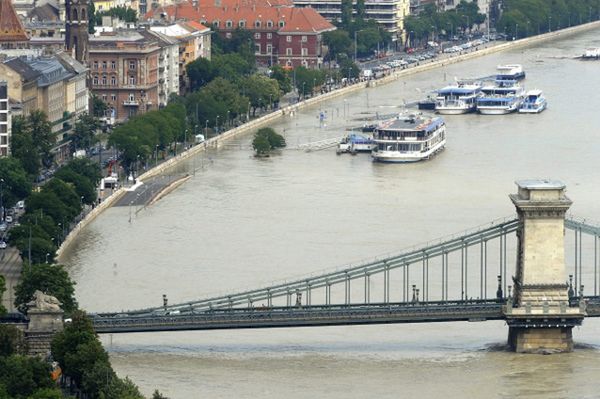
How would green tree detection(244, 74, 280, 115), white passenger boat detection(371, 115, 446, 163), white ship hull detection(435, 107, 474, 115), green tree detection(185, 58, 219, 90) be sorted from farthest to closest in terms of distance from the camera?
green tree detection(185, 58, 219, 90), white ship hull detection(435, 107, 474, 115), green tree detection(244, 74, 280, 115), white passenger boat detection(371, 115, 446, 163)

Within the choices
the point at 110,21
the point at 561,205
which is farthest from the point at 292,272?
the point at 110,21

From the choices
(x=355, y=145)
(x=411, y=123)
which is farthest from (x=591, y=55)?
(x=355, y=145)

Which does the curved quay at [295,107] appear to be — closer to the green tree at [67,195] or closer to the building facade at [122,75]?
the green tree at [67,195]

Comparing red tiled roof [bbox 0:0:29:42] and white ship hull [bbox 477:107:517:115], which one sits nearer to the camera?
red tiled roof [bbox 0:0:29:42]

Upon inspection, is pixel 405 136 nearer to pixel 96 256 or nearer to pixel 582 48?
pixel 96 256

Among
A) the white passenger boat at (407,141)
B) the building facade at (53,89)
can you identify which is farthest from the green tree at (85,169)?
the white passenger boat at (407,141)

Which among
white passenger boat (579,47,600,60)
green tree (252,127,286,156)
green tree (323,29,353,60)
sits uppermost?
green tree (323,29,353,60)

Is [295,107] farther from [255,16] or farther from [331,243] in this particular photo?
[331,243]

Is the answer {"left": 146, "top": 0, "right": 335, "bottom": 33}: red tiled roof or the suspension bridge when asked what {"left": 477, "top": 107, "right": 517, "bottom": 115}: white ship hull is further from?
the suspension bridge

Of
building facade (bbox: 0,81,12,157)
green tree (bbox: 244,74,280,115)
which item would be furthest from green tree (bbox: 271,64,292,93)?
building facade (bbox: 0,81,12,157)
